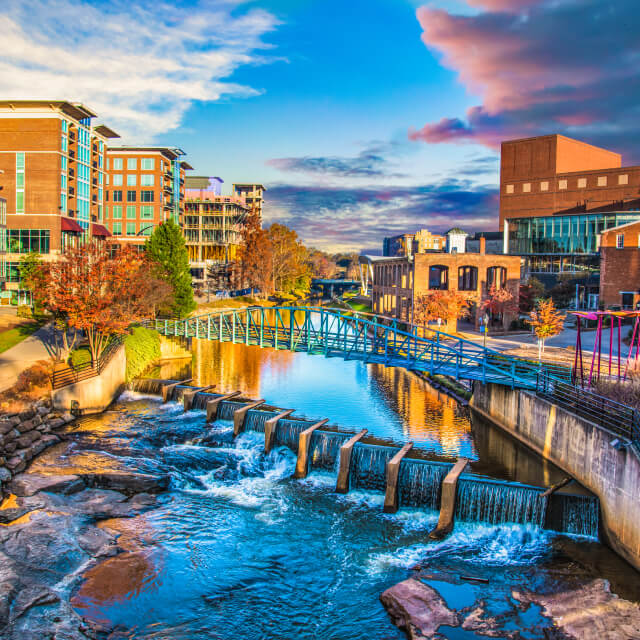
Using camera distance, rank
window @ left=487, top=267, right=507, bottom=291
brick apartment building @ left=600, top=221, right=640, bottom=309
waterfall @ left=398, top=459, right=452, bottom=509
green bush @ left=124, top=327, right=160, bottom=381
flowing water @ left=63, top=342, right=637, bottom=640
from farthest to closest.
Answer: window @ left=487, top=267, right=507, bottom=291 < brick apartment building @ left=600, top=221, right=640, bottom=309 < green bush @ left=124, top=327, right=160, bottom=381 < waterfall @ left=398, top=459, right=452, bottom=509 < flowing water @ left=63, top=342, right=637, bottom=640

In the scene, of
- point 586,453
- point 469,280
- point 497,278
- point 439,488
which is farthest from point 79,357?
point 469,280

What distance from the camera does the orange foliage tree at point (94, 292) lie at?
31.7 meters

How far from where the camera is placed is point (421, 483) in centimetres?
1944


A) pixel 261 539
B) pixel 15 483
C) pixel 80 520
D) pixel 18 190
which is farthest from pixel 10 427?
pixel 18 190

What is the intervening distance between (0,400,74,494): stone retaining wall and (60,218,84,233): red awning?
42692mm

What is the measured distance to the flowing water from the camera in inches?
535

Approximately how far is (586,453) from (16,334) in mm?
37166

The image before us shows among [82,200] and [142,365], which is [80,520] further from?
[82,200]

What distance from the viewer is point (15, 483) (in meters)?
19.1

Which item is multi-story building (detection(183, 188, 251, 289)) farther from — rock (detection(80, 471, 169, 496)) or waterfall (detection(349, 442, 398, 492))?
waterfall (detection(349, 442, 398, 492))

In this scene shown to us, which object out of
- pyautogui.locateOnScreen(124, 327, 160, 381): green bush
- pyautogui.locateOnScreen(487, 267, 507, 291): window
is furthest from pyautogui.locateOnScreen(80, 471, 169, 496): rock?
pyautogui.locateOnScreen(487, 267, 507, 291): window

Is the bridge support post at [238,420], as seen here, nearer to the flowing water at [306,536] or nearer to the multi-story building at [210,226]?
the flowing water at [306,536]

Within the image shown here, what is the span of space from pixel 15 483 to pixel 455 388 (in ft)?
81.4

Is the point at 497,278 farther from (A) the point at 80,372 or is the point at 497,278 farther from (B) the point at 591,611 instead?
(B) the point at 591,611
